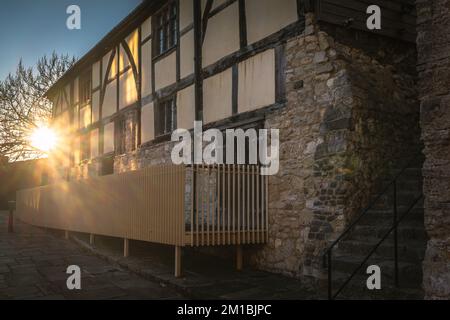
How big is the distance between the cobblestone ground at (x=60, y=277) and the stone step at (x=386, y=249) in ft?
7.75

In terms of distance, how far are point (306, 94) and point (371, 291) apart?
339 cm

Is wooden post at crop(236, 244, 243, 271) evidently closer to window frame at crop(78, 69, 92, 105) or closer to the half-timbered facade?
the half-timbered facade

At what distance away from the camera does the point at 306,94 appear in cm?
709

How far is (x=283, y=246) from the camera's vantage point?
7.28m

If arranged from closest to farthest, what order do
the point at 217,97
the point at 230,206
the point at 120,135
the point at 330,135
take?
the point at 330,135
the point at 230,206
the point at 217,97
the point at 120,135

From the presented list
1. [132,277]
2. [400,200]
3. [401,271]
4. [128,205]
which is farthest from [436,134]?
[128,205]

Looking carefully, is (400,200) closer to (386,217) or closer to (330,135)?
(386,217)

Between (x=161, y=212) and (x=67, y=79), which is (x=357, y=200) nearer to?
(x=161, y=212)

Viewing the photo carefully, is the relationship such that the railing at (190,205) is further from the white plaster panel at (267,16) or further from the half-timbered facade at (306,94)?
the white plaster panel at (267,16)

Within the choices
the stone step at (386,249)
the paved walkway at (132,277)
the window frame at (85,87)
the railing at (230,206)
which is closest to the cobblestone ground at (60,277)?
the paved walkway at (132,277)

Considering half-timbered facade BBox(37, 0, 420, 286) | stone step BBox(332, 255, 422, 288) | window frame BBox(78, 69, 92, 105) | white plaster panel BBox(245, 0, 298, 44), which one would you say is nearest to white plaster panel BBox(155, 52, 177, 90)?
half-timbered facade BBox(37, 0, 420, 286)

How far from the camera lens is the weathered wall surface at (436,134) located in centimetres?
386
